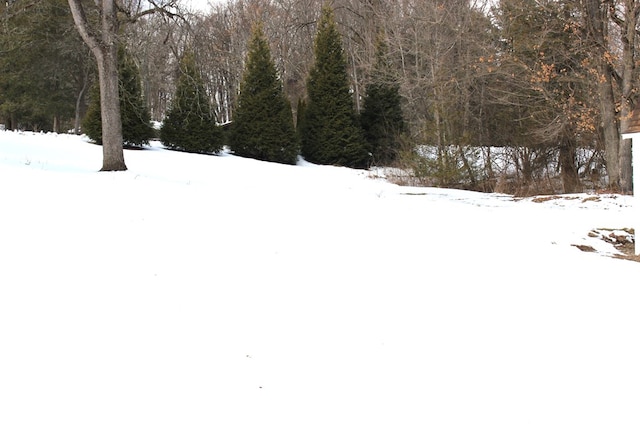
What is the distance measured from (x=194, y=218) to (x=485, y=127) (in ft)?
42.1

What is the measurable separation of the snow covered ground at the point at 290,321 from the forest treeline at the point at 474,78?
5850 millimetres

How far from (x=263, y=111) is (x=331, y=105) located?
300 centimetres

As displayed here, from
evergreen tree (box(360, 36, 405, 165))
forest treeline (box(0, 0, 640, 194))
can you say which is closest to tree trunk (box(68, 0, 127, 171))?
forest treeline (box(0, 0, 640, 194))

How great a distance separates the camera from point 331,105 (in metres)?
21.8

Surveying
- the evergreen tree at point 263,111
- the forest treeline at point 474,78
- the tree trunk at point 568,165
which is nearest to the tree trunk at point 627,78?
the forest treeline at point 474,78

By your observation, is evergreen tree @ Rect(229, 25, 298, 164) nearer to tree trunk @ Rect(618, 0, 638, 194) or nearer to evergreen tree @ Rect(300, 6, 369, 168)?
evergreen tree @ Rect(300, 6, 369, 168)

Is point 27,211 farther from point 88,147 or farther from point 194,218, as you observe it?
point 88,147

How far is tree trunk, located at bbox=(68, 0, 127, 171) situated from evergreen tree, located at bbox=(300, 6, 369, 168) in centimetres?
1286

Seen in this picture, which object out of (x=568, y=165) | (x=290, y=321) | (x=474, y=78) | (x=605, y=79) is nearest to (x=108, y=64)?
(x=290, y=321)

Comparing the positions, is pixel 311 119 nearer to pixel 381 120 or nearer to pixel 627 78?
pixel 381 120

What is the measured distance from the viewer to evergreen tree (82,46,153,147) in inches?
707

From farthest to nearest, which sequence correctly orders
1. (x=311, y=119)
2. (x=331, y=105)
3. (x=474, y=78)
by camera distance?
(x=311, y=119), (x=331, y=105), (x=474, y=78)

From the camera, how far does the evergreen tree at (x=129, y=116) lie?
18.0 metres

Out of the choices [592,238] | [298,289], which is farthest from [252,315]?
[592,238]
